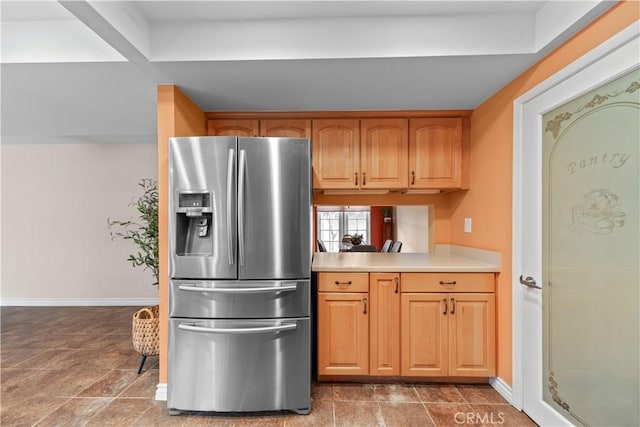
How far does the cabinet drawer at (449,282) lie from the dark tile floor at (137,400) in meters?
0.72

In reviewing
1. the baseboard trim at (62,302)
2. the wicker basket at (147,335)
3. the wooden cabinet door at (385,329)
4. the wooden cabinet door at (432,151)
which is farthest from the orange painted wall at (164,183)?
the baseboard trim at (62,302)

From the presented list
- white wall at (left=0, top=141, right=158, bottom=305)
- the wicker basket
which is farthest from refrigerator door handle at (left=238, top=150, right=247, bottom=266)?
white wall at (left=0, top=141, right=158, bottom=305)

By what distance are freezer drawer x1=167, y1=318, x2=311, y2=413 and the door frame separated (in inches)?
54.8

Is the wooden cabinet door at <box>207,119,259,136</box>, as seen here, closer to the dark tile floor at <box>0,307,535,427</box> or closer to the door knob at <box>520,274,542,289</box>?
the dark tile floor at <box>0,307,535,427</box>

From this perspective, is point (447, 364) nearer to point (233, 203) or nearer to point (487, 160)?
point (487, 160)

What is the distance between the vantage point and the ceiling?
169 centimetres

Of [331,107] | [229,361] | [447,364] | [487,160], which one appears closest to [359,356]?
[447,364]

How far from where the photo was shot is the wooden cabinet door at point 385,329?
2.29 metres

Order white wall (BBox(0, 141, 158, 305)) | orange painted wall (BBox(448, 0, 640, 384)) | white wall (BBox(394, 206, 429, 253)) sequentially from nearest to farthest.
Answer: orange painted wall (BBox(448, 0, 640, 384)) → white wall (BBox(394, 206, 429, 253)) → white wall (BBox(0, 141, 158, 305))

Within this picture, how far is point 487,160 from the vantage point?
246 cm

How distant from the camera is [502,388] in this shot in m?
2.20

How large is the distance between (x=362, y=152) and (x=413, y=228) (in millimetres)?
1211

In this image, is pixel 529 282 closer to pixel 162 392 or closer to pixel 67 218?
pixel 162 392

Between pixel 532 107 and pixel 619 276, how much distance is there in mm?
1071
